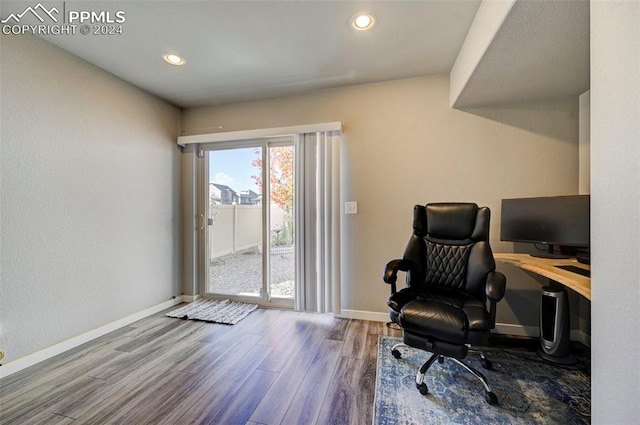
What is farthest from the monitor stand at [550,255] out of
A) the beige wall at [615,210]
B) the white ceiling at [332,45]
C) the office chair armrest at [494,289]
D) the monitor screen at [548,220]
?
the white ceiling at [332,45]

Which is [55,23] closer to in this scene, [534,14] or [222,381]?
[222,381]

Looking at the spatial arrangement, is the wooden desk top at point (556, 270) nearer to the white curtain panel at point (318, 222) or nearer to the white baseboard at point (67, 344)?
the white curtain panel at point (318, 222)

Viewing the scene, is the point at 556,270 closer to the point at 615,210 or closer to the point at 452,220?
the point at 452,220

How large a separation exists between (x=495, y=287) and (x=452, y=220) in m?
0.62

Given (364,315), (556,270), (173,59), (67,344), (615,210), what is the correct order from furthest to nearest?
(364,315) → (173,59) → (67,344) → (556,270) → (615,210)

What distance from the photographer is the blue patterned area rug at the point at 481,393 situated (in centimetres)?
135

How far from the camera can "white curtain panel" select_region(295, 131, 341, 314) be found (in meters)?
2.62

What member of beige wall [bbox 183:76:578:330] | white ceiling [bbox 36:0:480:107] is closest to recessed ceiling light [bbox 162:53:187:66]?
white ceiling [bbox 36:0:480:107]

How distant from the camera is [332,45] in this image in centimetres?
199

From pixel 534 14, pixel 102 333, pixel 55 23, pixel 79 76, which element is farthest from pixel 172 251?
pixel 534 14

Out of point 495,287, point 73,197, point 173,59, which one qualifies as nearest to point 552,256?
point 495,287

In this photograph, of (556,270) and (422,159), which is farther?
(422,159)

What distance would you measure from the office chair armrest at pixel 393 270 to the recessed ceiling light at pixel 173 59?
2.53 metres

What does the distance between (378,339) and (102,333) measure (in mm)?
2589
